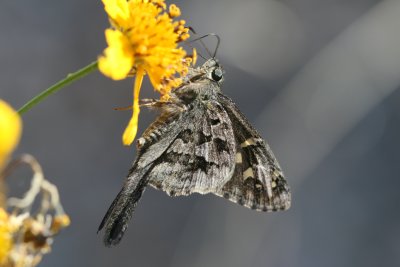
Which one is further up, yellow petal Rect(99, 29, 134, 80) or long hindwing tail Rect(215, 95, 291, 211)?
long hindwing tail Rect(215, 95, 291, 211)

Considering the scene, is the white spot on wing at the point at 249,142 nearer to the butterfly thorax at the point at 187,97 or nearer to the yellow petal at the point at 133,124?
the butterfly thorax at the point at 187,97

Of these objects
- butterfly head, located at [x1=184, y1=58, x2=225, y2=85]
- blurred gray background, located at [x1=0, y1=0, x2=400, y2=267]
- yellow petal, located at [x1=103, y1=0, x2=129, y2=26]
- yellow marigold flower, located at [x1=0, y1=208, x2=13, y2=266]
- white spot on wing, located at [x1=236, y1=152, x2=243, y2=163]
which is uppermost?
blurred gray background, located at [x1=0, y1=0, x2=400, y2=267]

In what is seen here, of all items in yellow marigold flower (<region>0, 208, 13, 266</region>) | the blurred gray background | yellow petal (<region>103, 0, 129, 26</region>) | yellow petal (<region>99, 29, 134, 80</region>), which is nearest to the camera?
yellow marigold flower (<region>0, 208, 13, 266</region>)

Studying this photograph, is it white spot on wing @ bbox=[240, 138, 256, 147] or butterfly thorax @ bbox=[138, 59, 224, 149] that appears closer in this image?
butterfly thorax @ bbox=[138, 59, 224, 149]

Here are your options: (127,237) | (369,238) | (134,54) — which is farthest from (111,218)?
(369,238)

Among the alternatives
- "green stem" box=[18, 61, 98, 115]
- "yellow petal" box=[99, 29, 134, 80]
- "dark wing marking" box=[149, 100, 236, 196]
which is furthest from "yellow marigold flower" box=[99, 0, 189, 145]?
"dark wing marking" box=[149, 100, 236, 196]

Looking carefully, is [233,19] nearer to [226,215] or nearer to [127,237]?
[226,215]

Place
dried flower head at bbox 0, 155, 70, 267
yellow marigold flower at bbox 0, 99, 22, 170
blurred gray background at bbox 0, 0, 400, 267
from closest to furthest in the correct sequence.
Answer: yellow marigold flower at bbox 0, 99, 22, 170, dried flower head at bbox 0, 155, 70, 267, blurred gray background at bbox 0, 0, 400, 267

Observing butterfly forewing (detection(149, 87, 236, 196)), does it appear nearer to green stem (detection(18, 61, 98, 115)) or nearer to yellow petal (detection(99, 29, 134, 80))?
yellow petal (detection(99, 29, 134, 80))
